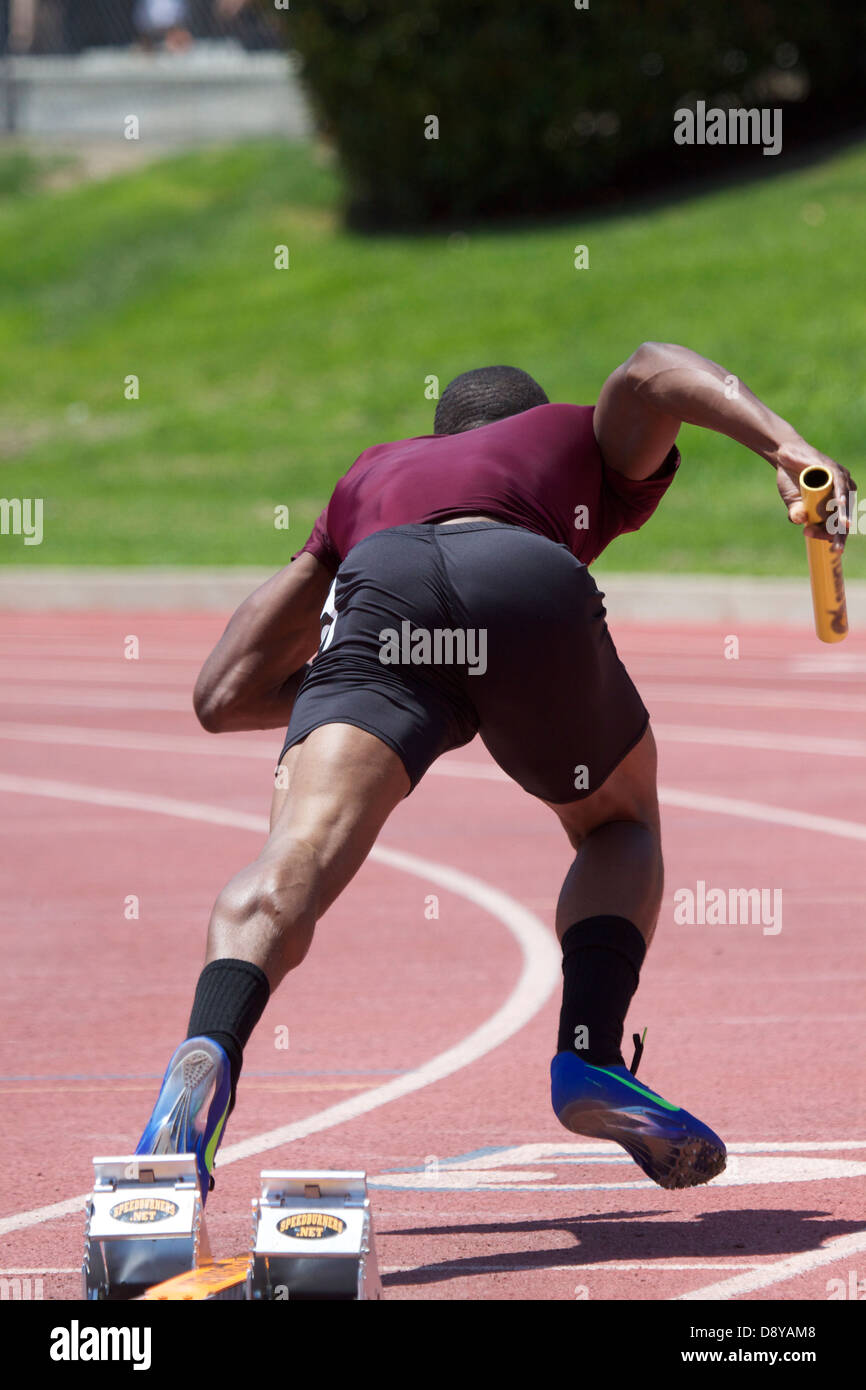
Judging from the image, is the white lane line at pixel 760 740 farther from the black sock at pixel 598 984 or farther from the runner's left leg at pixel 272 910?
the runner's left leg at pixel 272 910

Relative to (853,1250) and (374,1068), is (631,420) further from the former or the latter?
(374,1068)

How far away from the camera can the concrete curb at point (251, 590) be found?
1753 cm

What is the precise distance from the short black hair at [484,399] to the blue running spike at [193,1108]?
1461 millimetres

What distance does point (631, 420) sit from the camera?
4.22m

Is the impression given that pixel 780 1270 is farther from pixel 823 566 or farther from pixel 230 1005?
pixel 823 566

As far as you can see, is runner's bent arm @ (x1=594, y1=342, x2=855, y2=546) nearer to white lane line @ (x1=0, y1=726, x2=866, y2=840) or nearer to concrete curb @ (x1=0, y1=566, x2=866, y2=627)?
white lane line @ (x1=0, y1=726, x2=866, y2=840)

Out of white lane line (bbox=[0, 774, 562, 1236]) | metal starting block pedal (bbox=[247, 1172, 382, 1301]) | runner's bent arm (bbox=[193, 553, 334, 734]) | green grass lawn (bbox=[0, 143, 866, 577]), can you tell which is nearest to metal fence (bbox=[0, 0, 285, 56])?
green grass lawn (bbox=[0, 143, 866, 577])

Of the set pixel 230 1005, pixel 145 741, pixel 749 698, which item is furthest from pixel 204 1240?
pixel 749 698

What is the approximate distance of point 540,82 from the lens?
29.4m

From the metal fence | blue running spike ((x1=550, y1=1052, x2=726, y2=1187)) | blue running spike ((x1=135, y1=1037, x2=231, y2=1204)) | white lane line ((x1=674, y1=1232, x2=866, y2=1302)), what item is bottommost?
white lane line ((x1=674, y1=1232, x2=866, y2=1302))

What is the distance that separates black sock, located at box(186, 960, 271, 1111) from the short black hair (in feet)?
4.18

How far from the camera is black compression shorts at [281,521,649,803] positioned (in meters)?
3.96

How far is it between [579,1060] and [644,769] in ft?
2.01
